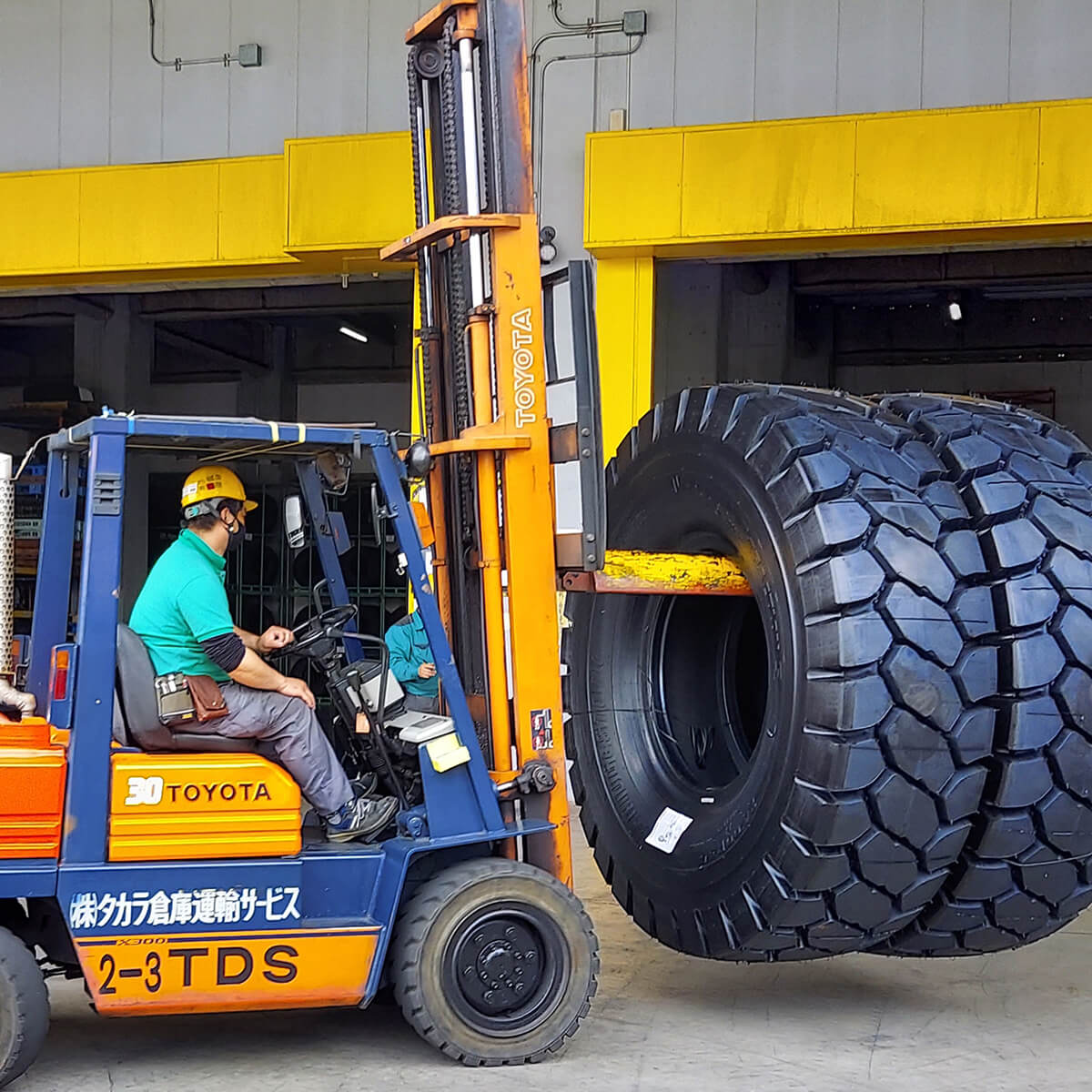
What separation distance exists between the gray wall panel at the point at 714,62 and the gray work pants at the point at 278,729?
6.01 m

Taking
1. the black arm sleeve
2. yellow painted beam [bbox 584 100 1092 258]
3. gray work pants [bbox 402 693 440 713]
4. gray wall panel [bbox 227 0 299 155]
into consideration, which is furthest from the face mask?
gray wall panel [bbox 227 0 299 155]

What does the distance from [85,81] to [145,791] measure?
7745 mm

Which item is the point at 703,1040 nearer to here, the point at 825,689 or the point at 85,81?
the point at 825,689

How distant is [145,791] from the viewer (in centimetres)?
437

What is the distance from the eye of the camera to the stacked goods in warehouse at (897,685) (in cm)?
461

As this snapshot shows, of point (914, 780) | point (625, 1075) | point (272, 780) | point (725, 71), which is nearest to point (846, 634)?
point (914, 780)

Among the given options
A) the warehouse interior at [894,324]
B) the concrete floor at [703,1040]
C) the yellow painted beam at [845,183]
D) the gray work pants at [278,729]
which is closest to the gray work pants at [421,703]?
the gray work pants at [278,729]

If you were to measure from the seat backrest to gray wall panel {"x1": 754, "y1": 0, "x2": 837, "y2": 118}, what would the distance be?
20.2 feet

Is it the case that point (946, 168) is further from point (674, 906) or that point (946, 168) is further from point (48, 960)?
point (48, 960)

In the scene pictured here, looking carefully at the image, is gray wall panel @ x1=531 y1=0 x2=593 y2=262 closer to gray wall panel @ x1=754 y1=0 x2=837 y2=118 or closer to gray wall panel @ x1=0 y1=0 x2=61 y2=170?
gray wall panel @ x1=754 y1=0 x2=837 y2=118

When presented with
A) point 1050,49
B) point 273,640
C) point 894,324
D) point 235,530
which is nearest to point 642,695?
point 273,640

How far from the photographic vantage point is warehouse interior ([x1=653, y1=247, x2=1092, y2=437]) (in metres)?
12.4

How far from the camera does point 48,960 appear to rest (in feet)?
14.9

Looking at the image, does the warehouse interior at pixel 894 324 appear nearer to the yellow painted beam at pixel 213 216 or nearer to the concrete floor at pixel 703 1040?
the yellow painted beam at pixel 213 216
